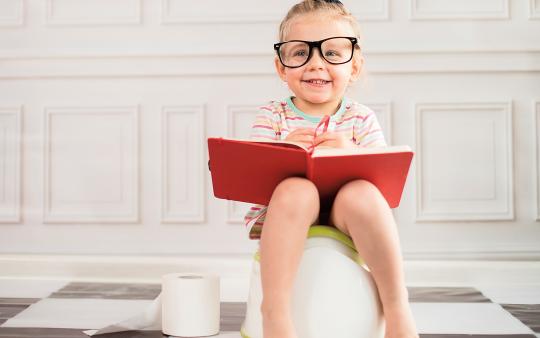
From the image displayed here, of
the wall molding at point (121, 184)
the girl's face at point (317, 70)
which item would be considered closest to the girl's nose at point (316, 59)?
the girl's face at point (317, 70)

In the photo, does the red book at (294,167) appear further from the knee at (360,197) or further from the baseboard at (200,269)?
the baseboard at (200,269)

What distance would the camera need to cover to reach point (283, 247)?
3.26 ft

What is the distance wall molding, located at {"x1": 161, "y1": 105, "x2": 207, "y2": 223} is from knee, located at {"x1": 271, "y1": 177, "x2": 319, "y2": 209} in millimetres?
1104

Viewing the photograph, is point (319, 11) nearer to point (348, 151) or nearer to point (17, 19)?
point (348, 151)

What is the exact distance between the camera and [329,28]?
1213 millimetres

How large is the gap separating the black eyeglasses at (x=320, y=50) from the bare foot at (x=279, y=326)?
0.47 meters

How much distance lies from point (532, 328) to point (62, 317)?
1.05 meters

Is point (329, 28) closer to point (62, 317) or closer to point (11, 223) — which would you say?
point (62, 317)

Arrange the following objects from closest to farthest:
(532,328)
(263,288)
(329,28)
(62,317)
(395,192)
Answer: (263,288) → (395,192) → (329,28) → (532,328) → (62,317)

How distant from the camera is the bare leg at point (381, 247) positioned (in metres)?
1.01

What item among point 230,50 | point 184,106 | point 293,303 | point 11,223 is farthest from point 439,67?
point 11,223

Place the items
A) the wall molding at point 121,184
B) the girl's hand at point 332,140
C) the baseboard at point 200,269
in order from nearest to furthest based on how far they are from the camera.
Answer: the girl's hand at point 332,140, the baseboard at point 200,269, the wall molding at point 121,184

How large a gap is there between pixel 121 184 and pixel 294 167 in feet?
3.99

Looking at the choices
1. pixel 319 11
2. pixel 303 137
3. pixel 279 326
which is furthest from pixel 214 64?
pixel 279 326
